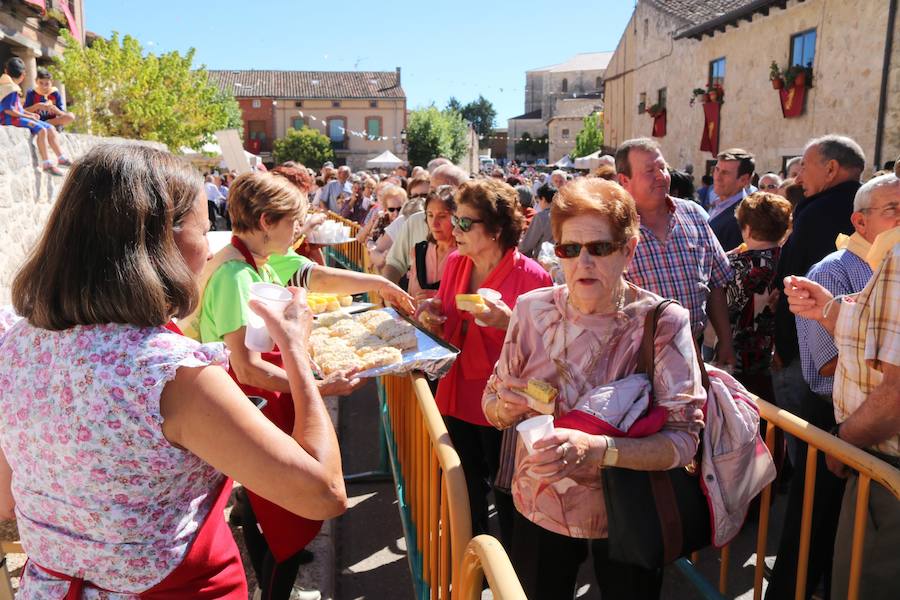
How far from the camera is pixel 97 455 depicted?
141 centimetres

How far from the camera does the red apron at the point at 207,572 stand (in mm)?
1536

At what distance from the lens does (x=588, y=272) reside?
7.12ft

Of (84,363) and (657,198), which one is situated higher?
(657,198)

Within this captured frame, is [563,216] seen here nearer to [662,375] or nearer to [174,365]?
[662,375]

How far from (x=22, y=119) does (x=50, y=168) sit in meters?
0.86

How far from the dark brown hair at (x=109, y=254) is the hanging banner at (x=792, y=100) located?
16.1 meters

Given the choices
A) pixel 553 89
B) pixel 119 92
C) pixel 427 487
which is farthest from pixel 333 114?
pixel 427 487

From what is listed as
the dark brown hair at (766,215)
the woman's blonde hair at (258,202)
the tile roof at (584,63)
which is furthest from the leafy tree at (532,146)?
the woman's blonde hair at (258,202)

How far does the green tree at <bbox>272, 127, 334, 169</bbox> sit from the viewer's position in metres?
58.2

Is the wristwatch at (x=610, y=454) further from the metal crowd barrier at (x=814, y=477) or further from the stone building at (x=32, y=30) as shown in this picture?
the stone building at (x=32, y=30)

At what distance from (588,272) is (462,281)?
1.35 meters

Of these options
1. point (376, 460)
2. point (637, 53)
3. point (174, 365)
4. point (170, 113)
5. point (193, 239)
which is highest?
point (637, 53)

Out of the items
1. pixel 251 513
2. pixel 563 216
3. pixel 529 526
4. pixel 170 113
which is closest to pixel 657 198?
pixel 563 216

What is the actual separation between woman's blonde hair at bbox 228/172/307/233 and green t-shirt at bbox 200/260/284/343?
238 millimetres
